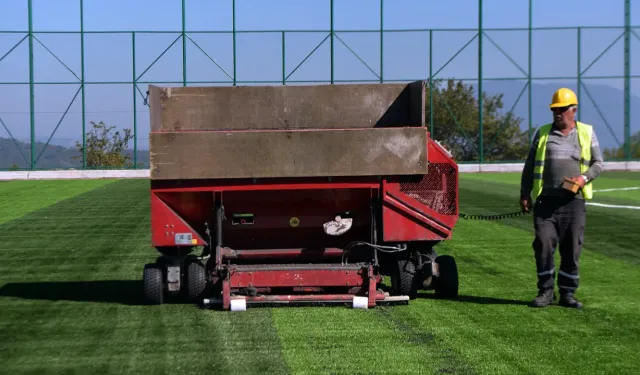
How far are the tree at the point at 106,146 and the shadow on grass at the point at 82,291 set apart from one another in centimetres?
2675

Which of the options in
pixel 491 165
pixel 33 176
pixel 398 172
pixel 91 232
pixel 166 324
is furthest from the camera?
pixel 491 165

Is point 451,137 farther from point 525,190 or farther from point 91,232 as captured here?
point 525,190

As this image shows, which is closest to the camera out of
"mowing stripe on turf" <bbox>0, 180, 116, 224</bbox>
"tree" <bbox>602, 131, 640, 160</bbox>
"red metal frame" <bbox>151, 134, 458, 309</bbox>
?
"red metal frame" <bbox>151, 134, 458, 309</bbox>

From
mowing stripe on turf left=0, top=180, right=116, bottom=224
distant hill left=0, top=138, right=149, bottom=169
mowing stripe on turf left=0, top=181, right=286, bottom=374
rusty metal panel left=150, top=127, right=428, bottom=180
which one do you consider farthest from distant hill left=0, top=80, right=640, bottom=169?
rusty metal panel left=150, top=127, right=428, bottom=180

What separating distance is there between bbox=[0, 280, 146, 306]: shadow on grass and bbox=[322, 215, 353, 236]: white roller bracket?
186 centimetres

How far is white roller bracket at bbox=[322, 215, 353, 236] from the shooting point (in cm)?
1003

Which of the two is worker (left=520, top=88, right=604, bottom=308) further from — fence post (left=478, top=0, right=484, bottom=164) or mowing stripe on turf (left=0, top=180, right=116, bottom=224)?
fence post (left=478, top=0, right=484, bottom=164)

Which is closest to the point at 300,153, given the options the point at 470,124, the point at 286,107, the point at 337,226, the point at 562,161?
the point at 337,226

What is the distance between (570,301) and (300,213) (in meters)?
2.60

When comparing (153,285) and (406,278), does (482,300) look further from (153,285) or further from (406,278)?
(153,285)

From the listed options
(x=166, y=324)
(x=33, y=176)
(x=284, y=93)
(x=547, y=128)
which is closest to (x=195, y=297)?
(x=166, y=324)

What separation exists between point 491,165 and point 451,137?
2301mm

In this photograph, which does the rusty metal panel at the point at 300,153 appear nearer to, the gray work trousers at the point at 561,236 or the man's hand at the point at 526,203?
the man's hand at the point at 526,203

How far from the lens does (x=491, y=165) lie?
39094mm
